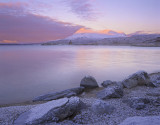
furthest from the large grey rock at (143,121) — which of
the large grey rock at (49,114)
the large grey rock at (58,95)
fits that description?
the large grey rock at (58,95)

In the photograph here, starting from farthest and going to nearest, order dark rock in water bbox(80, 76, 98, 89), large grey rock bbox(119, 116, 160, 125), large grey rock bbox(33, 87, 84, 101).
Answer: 1. dark rock in water bbox(80, 76, 98, 89)
2. large grey rock bbox(33, 87, 84, 101)
3. large grey rock bbox(119, 116, 160, 125)

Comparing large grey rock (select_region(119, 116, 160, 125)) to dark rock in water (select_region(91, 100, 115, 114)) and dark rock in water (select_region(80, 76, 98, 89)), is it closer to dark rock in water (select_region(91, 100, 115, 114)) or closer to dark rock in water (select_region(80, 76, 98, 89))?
dark rock in water (select_region(91, 100, 115, 114))

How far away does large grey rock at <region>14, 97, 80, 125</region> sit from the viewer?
3.39 meters

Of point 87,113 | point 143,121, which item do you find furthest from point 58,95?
point 143,121

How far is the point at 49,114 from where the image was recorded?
3.48 m

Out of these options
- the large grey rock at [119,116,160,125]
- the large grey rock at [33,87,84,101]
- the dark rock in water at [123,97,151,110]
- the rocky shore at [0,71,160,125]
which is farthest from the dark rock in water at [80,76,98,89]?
the large grey rock at [119,116,160,125]

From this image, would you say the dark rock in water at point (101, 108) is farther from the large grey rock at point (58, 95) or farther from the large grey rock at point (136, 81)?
the large grey rock at point (136, 81)

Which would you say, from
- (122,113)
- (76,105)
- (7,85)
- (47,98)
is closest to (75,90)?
(47,98)

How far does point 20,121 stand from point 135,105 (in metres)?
3.28

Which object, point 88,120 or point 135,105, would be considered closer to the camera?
point 88,120

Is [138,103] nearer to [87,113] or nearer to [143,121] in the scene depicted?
[143,121]

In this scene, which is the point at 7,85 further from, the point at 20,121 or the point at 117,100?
the point at 117,100

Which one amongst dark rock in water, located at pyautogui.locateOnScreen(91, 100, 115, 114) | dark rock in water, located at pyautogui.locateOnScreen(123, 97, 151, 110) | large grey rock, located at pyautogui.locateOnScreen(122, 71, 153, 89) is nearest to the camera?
dark rock in water, located at pyautogui.locateOnScreen(91, 100, 115, 114)

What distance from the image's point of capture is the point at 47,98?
5879 mm
